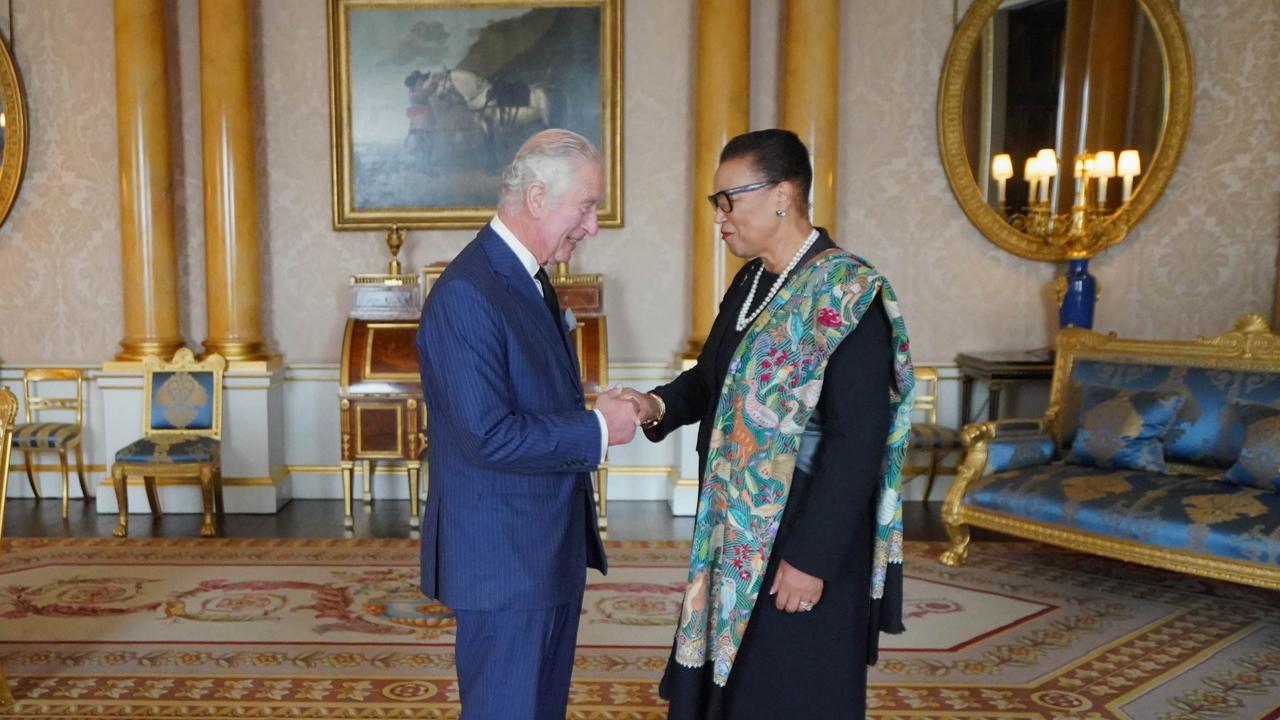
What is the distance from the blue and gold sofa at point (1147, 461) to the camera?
372 cm

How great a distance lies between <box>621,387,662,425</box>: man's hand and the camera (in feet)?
6.30

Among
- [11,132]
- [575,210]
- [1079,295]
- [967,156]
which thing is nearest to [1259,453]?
[1079,295]

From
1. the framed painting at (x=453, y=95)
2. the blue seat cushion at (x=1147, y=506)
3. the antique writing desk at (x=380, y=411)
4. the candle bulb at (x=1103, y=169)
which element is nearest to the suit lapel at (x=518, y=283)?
the blue seat cushion at (x=1147, y=506)

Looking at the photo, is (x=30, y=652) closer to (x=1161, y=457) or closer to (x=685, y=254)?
(x=685, y=254)

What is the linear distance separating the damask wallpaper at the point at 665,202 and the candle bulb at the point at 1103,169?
45 centimetres

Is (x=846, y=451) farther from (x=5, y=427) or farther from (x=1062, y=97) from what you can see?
(x=1062, y=97)

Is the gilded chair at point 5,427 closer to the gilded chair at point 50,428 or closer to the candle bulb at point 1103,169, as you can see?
the gilded chair at point 50,428

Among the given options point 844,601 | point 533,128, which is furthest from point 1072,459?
point 533,128

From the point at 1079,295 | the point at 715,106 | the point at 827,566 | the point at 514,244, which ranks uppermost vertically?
the point at 715,106

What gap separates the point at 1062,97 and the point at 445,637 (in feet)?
16.0

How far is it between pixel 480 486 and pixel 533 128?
4.37m

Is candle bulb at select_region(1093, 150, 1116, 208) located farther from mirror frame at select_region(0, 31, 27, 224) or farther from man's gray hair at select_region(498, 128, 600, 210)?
mirror frame at select_region(0, 31, 27, 224)

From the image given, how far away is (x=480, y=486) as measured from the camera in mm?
1776

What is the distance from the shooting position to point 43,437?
5406 mm
